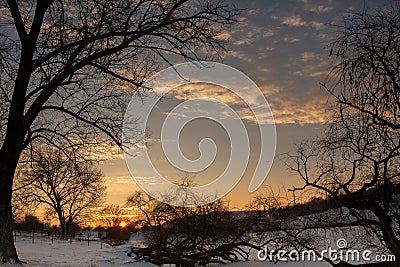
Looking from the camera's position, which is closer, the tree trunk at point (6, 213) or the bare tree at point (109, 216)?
the tree trunk at point (6, 213)

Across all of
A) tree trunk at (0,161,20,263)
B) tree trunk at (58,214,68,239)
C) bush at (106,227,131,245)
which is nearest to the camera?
tree trunk at (0,161,20,263)

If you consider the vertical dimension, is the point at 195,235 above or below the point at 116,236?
above

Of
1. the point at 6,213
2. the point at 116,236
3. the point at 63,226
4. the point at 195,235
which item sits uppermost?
the point at 6,213

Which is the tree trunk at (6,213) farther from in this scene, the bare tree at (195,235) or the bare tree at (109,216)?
the bare tree at (109,216)

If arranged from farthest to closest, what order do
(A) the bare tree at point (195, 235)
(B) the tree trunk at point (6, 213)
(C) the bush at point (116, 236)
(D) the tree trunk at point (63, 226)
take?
1. (D) the tree trunk at point (63, 226)
2. (C) the bush at point (116, 236)
3. (A) the bare tree at point (195, 235)
4. (B) the tree trunk at point (6, 213)

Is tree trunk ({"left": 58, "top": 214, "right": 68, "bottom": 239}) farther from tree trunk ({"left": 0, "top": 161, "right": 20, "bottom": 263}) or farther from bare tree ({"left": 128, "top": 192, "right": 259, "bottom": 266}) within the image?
tree trunk ({"left": 0, "top": 161, "right": 20, "bottom": 263})

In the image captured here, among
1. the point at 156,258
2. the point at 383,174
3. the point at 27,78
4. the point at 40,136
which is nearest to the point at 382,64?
the point at 383,174

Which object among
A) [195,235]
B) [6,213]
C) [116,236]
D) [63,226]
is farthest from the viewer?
[63,226]

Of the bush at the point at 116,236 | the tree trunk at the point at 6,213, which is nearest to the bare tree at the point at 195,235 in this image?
the tree trunk at the point at 6,213

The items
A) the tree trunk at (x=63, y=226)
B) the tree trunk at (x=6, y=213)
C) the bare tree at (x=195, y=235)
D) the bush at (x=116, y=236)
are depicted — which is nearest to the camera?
the tree trunk at (x=6, y=213)

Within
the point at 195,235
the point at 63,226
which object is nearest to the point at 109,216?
the point at 63,226

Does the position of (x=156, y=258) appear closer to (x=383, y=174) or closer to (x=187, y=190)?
(x=187, y=190)

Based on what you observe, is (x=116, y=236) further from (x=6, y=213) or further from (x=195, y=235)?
(x=6, y=213)

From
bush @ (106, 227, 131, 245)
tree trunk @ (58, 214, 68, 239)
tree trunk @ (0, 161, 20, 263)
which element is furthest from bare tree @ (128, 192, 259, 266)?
tree trunk @ (58, 214, 68, 239)
